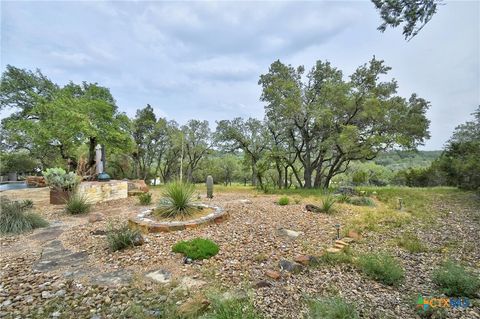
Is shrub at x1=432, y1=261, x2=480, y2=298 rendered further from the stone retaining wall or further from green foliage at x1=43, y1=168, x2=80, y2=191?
green foliage at x1=43, y1=168, x2=80, y2=191

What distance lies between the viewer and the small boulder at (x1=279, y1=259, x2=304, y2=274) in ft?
8.50

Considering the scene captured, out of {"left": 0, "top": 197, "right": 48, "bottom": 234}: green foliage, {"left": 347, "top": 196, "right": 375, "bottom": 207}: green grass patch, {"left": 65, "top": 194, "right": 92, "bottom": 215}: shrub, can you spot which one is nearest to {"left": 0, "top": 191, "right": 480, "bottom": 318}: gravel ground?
{"left": 0, "top": 197, "right": 48, "bottom": 234}: green foliage

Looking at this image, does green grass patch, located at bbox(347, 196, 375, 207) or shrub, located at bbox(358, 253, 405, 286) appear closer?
shrub, located at bbox(358, 253, 405, 286)

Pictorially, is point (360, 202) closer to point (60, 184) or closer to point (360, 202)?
point (360, 202)

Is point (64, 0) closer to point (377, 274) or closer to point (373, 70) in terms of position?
point (377, 274)

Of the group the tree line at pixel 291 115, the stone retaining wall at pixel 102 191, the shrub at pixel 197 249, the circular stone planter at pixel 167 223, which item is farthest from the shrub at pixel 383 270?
the stone retaining wall at pixel 102 191

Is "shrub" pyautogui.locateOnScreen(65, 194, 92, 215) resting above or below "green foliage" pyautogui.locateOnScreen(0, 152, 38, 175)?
below

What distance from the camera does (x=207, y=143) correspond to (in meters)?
18.4

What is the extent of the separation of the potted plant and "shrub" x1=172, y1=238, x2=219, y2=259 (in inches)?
208

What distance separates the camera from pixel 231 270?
2641mm

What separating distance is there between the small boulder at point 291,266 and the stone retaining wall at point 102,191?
247 inches

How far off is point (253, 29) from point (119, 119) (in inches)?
312

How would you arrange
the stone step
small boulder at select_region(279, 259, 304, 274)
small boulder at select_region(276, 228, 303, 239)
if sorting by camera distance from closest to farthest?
small boulder at select_region(279, 259, 304, 274) → the stone step → small boulder at select_region(276, 228, 303, 239)

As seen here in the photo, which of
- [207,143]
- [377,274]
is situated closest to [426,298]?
[377,274]
